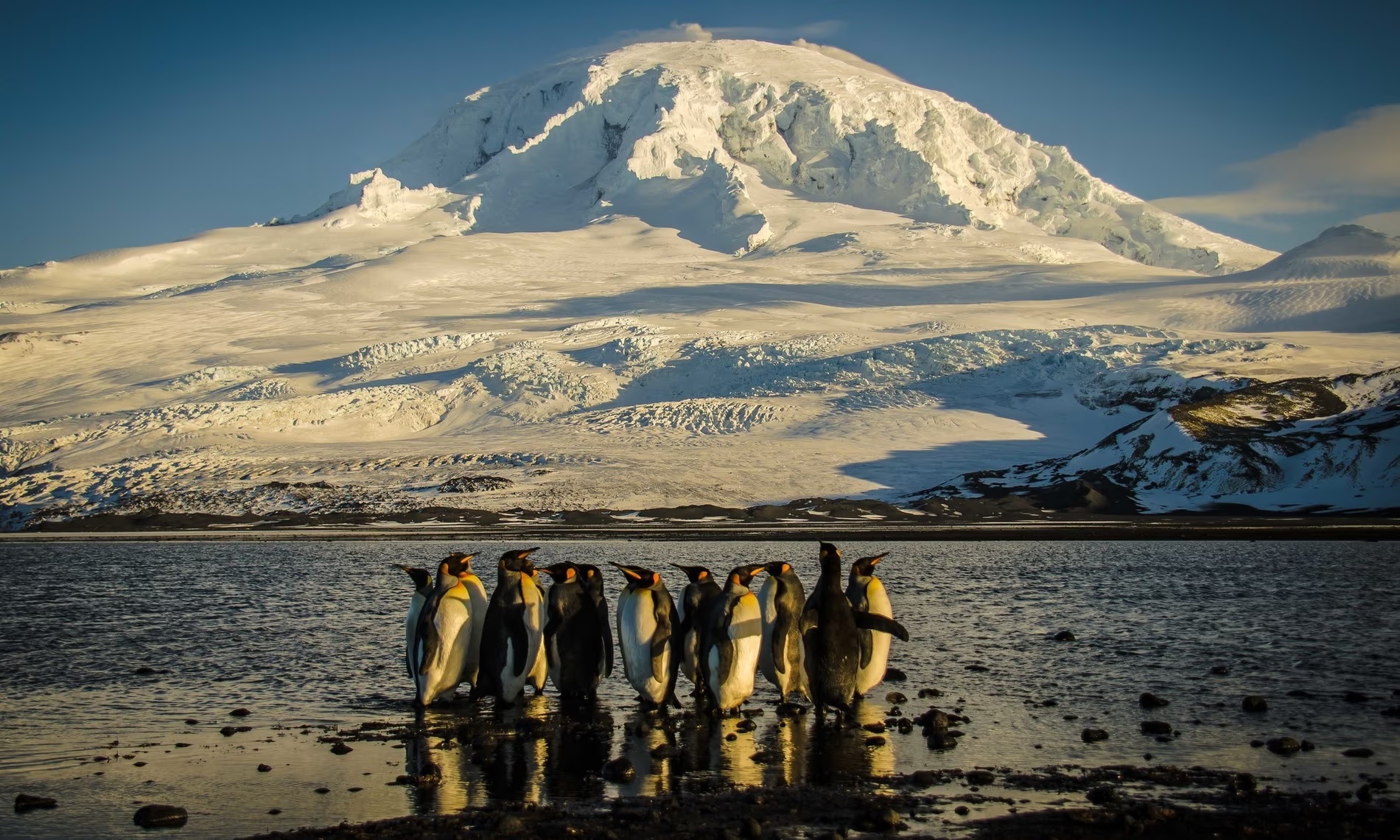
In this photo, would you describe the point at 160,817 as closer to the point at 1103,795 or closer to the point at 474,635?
the point at 474,635

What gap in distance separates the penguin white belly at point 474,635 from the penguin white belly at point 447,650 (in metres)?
0.16

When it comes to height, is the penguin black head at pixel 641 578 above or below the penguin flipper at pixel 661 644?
above

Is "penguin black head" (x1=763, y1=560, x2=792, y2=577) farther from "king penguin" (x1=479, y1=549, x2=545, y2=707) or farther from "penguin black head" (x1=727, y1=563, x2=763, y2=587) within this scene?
"king penguin" (x1=479, y1=549, x2=545, y2=707)

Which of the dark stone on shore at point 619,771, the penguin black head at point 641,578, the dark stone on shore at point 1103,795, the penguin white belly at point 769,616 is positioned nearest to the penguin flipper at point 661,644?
the penguin black head at point 641,578

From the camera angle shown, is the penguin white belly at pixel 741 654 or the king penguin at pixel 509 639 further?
the king penguin at pixel 509 639

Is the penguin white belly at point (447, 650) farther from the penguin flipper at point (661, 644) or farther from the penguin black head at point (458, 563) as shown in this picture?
the penguin flipper at point (661, 644)

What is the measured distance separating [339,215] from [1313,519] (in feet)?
426

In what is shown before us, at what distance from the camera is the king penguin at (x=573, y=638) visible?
1147cm

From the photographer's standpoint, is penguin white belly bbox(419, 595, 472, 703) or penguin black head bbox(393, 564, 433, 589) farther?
penguin black head bbox(393, 564, 433, 589)

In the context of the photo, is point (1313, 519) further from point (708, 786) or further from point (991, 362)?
point (708, 786)

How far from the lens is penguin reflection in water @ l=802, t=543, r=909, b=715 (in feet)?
34.7

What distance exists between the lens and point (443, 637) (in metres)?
11.1

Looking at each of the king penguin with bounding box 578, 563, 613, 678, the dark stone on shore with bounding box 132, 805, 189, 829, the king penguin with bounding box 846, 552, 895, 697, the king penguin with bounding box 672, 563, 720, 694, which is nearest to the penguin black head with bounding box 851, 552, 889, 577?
the king penguin with bounding box 846, 552, 895, 697

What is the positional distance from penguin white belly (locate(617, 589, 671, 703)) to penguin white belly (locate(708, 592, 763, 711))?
596 mm
